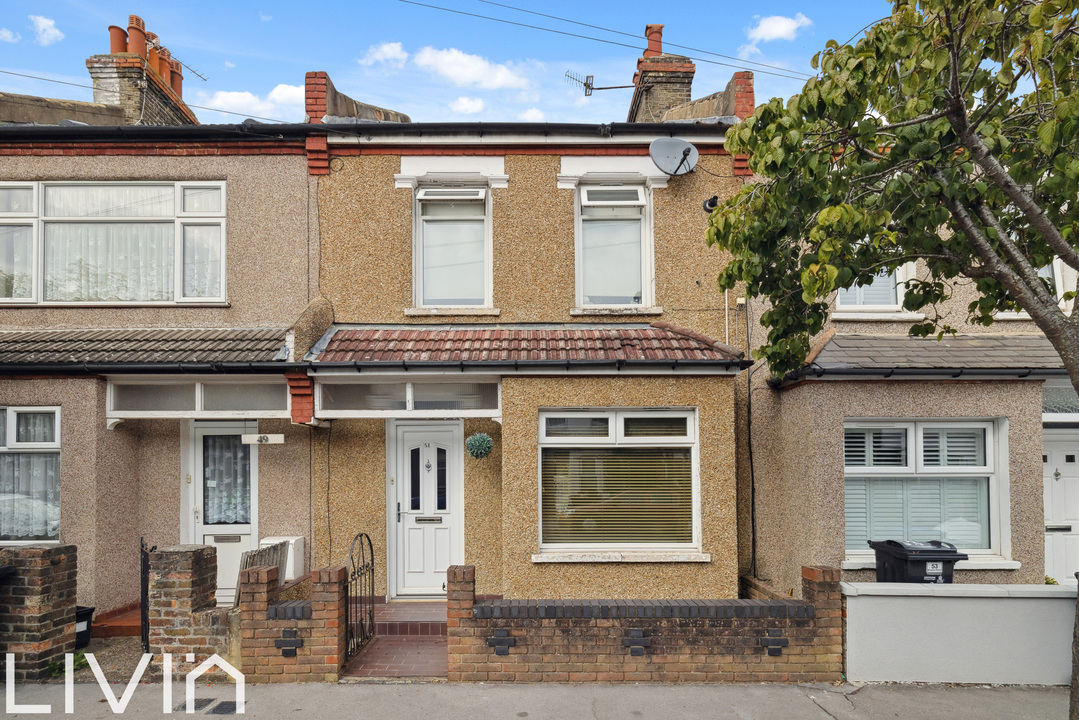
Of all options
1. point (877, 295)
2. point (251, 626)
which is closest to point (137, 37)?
point (251, 626)

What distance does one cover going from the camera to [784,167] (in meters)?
5.03

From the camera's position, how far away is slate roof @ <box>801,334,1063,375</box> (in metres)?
7.00

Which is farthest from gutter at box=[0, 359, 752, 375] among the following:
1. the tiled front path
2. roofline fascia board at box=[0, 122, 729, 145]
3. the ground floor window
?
roofline fascia board at box=[0, 122, 729, 145]

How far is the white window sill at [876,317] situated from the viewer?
8156mm

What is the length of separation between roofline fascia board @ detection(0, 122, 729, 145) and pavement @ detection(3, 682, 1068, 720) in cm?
633

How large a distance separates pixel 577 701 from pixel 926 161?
527cm

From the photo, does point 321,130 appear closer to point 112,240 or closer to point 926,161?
point 112,240

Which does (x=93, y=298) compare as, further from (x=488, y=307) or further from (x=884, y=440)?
(x=884, y=440)

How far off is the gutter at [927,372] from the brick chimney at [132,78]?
1003 cm

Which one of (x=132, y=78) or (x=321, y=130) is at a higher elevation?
(x=132, y=78)

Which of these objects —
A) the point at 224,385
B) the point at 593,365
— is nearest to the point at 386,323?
the point at 224,385

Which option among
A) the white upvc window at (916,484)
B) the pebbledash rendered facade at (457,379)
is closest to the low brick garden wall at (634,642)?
the pebbledash rendered facade at (457,379)

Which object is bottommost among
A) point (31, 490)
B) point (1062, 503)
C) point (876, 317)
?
point (1062, 503)

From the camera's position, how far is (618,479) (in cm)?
738
